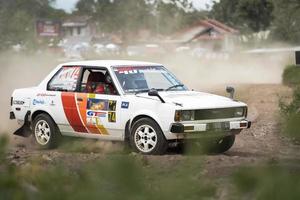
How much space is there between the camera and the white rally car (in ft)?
32.5

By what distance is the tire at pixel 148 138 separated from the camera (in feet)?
32.4

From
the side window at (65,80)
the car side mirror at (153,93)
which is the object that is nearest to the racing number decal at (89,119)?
the side window at (65,80)

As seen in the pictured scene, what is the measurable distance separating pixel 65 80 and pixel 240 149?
9.67ft

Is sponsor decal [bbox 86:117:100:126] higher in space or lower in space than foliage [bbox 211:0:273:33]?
lower

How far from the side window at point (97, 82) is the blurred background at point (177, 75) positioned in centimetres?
81

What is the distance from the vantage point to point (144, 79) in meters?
11.0

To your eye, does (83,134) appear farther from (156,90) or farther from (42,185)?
(42,185)

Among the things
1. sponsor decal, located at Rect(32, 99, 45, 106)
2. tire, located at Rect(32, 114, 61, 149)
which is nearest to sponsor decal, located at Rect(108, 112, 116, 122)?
tire, located at Rect(32, 114, 61, 149)

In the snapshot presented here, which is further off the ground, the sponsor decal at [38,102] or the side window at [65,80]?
the side window at [65,80]

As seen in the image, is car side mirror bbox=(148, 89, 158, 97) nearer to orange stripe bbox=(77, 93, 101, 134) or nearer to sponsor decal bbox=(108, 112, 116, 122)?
sponsor decal bbox=(108, 112, 116, 122)

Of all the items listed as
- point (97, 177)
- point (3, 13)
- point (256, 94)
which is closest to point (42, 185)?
point (97, 177)

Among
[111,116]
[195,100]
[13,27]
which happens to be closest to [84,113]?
[111,116]

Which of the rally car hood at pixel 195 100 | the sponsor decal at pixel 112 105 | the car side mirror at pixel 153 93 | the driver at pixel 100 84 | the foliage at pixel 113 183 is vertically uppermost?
the driver at pixel 100 84

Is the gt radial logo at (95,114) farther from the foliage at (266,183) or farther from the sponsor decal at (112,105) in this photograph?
the foliage at (266,183)
